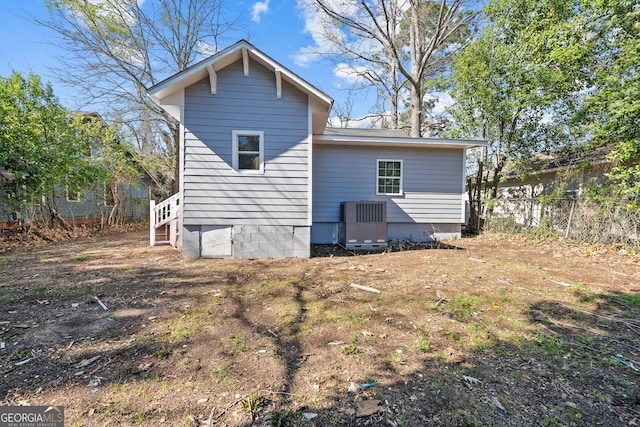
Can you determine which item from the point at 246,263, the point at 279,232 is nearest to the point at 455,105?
the point at 279,232

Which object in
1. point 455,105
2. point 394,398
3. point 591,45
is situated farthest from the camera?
point 455,105

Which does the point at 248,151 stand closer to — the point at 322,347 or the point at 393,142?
the point at 393,142

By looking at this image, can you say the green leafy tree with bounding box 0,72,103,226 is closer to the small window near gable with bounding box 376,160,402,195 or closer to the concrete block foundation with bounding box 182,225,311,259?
the concrete block foundation with bounding box 182,225,311,259

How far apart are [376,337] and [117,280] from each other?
4.25 metres

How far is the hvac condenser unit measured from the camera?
7.56 m

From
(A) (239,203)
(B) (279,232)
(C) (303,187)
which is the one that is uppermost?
(C) (303,187)

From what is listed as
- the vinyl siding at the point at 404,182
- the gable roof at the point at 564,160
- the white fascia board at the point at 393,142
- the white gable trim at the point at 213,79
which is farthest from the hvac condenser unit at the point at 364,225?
the gable roof at the point at 564,160

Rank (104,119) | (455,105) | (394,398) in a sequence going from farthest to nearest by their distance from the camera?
(104,119) → (455,105) → (394,398)

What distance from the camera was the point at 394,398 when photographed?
189 cm

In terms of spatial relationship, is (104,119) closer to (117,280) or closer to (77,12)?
(77,12)

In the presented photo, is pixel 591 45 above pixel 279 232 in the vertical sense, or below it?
above

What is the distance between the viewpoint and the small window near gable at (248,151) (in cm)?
612

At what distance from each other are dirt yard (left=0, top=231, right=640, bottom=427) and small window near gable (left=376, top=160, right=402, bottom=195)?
13.4 ft

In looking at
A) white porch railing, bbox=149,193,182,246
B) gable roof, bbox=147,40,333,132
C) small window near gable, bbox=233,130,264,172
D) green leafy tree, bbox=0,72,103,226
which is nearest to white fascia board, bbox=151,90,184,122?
gable roof, bbox=147,40,333,132
